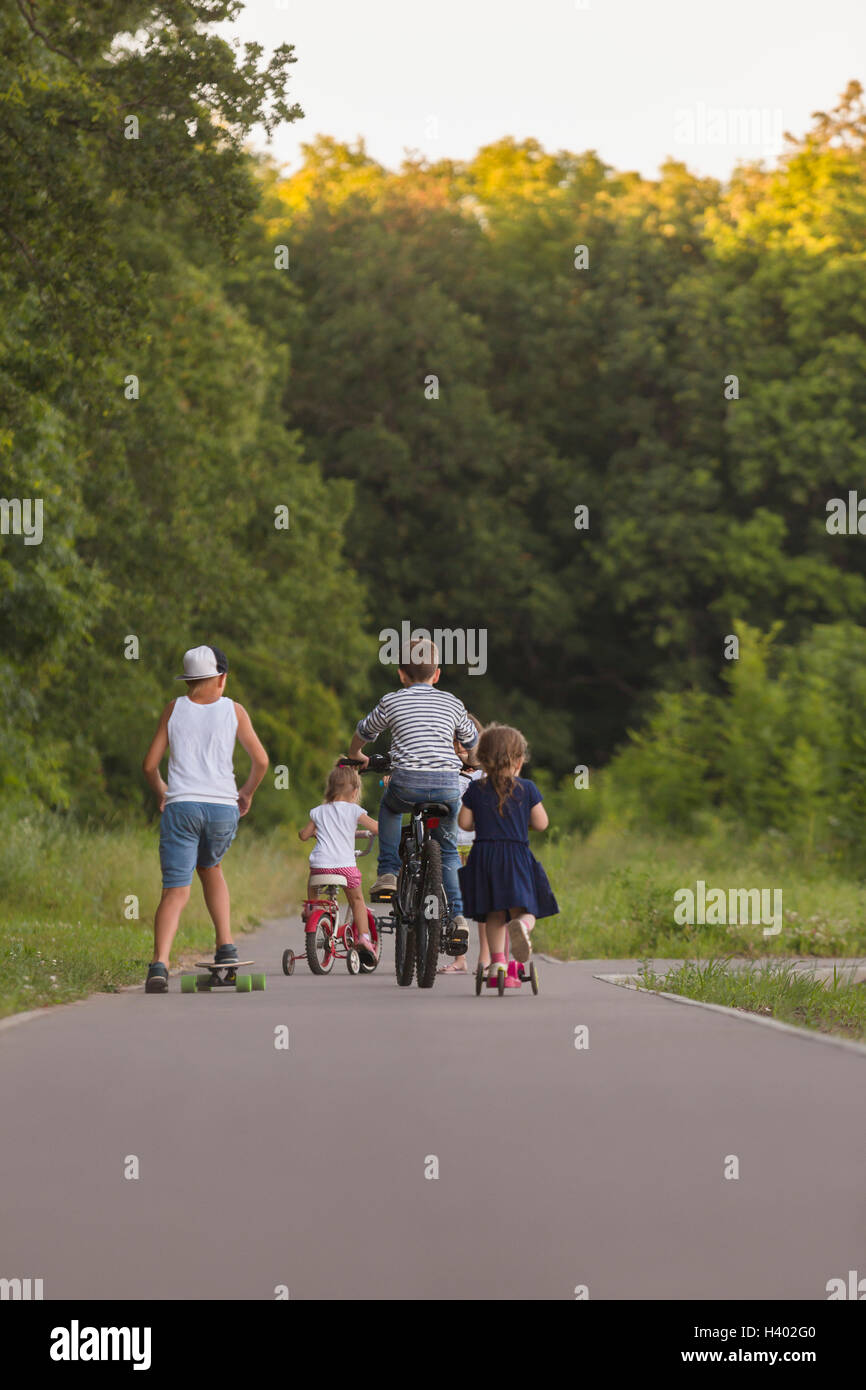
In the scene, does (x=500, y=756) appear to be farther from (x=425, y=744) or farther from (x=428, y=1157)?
(x=428, y=1157)

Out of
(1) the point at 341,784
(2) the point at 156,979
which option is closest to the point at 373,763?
(1) the point at 341,784

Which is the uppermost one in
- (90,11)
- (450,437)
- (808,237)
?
(808,237)

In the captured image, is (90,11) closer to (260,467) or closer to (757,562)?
(260,467)

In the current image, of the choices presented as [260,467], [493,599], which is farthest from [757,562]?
[260,467]

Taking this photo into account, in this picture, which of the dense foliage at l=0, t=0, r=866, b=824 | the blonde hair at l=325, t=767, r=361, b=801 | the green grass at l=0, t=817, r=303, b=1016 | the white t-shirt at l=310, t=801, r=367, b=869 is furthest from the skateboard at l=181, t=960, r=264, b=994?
the dense foliage at l=0, t=0, r=866, b=824

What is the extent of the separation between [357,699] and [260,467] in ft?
26.4

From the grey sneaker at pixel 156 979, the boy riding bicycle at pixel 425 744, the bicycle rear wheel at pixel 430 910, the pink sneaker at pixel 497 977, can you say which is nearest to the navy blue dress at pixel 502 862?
the bicycle rear wheel at pixel 430 910

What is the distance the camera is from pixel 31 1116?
25.3ft

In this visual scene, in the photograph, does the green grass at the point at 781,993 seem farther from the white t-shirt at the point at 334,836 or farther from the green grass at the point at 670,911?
the green grass at the point at 670,911

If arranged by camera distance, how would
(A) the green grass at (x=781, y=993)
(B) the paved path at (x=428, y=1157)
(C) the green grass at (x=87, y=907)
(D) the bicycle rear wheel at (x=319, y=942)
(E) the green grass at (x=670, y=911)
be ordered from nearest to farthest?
(B) the paved path at (x=428, y=1157) → (A) the green grass at (x=781, y=993) → (C) the green grass at (x=87, y=907) → (D) the bicycle rear wheel at (x=319, y=942) → (E) the green grass at (x=670, y=911)

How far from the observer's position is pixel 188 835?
12766 mm

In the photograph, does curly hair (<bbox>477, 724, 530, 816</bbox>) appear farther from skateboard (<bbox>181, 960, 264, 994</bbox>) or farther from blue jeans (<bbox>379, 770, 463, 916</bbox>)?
skateboard (<bbox>181, 960, 264, 994</bbox>)

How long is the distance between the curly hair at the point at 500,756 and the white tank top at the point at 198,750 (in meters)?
1.46

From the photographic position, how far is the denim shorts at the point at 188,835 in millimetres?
12742
